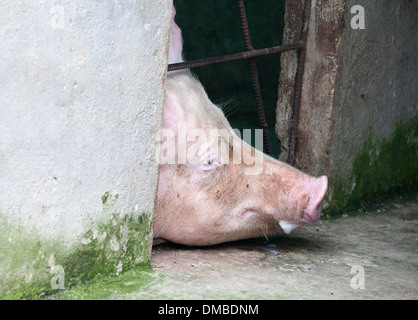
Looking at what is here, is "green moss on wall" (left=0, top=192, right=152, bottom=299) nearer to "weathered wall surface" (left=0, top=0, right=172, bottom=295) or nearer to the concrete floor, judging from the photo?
"weathered wall surface" (left=0, top=0, right=172, bottom=295)

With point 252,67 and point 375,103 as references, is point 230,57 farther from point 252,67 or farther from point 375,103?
point 375,103

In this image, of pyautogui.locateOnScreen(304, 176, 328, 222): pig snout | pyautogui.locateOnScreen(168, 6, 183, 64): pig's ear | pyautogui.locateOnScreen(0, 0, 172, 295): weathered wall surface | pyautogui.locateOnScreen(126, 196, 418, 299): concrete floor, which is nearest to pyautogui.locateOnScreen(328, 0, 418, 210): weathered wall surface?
pyautogui.locateOnScreen(126, 196, 418, 299): concrete floor

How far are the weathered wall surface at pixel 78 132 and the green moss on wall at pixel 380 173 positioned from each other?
5.92 ft

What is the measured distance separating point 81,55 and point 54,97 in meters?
0.20

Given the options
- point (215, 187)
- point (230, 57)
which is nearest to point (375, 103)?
point (230, 57)

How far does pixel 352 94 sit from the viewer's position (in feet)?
13.9

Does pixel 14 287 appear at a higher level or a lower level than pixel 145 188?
lower

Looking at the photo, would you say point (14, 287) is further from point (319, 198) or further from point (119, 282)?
point (319, 198)

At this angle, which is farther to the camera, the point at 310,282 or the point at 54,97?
the point at 310,282

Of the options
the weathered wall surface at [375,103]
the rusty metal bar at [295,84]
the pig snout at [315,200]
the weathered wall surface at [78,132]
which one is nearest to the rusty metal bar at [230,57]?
the rusty metal bar at [295,84]

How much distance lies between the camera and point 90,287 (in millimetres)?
2625

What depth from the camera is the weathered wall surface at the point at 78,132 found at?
2.30m

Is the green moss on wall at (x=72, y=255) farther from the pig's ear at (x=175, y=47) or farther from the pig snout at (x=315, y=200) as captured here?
the pig's ear at (x=175, y=47)

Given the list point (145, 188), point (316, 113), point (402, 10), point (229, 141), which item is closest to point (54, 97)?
point (145, 188)
